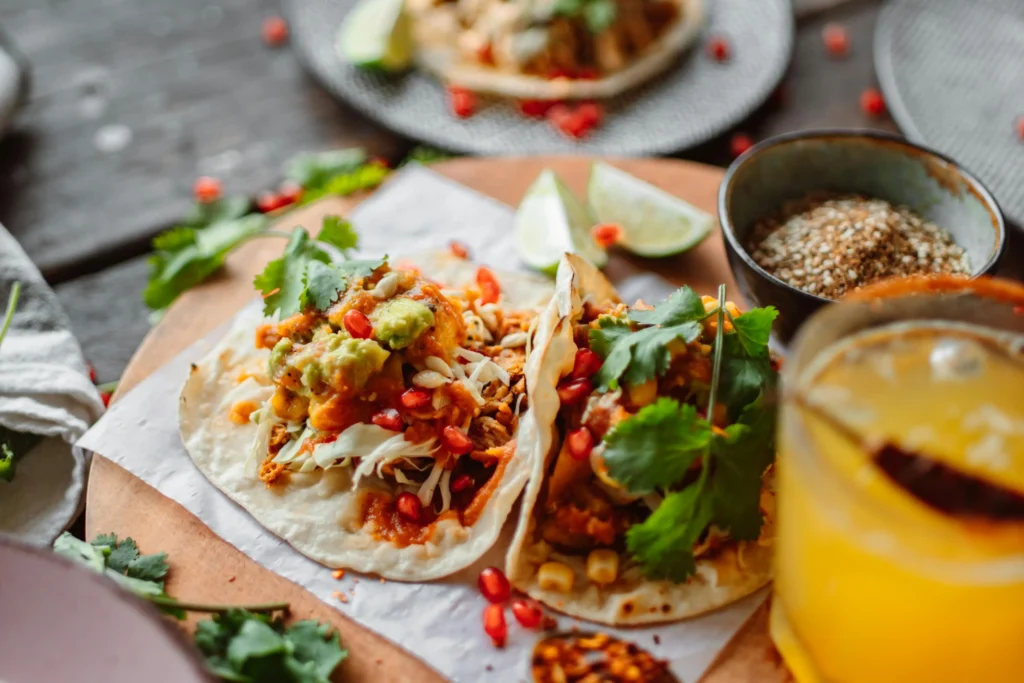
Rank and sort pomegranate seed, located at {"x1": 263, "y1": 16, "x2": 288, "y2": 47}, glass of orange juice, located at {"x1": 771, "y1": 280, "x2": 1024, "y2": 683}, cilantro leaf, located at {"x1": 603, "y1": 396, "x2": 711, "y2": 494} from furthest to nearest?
pomegranate seed, located at {"x1": 263, "y1": 16, "x2": 288, "y2": 47}
cilantro leaf, located at {"x1": 603, "y1": 396, "x2": 711, "y2": 494}
glass of orange juice, located at {"x1": 771, "y1": 280, "x2": 1024, "y2": 683}

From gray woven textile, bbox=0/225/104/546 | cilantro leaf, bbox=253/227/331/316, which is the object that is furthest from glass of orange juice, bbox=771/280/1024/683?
gray woven textile, bbox=0/225/104/546

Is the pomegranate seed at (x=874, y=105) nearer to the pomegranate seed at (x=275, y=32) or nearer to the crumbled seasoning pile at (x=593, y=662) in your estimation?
the pomegranate seed at (x=275, y=32)

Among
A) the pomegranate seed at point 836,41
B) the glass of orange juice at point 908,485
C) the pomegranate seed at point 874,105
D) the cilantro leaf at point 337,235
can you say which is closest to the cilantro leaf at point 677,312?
the glass of orange juice at point 908,485

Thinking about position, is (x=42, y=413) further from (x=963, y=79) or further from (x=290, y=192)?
(x=963, y=79)

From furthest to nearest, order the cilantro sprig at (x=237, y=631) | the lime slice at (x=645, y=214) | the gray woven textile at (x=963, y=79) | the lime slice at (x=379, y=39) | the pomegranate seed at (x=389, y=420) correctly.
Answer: the lime slice at (x=379, y=39)
the gray woven textile at (x=963, y=79)
the lime slice at (x=645, y=214)
the pomegranate seed at (x=389, y=420)
the cilantro sprig at (x=237, y=631)

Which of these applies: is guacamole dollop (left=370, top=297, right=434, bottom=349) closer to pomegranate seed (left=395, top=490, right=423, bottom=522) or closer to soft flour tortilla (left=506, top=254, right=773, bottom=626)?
soft flour tortilla (left=506, top=254, right=773, bottom=626)

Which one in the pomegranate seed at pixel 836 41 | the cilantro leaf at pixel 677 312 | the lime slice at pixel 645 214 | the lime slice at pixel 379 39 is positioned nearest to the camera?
the cilantro leaf at pixel 677 312
